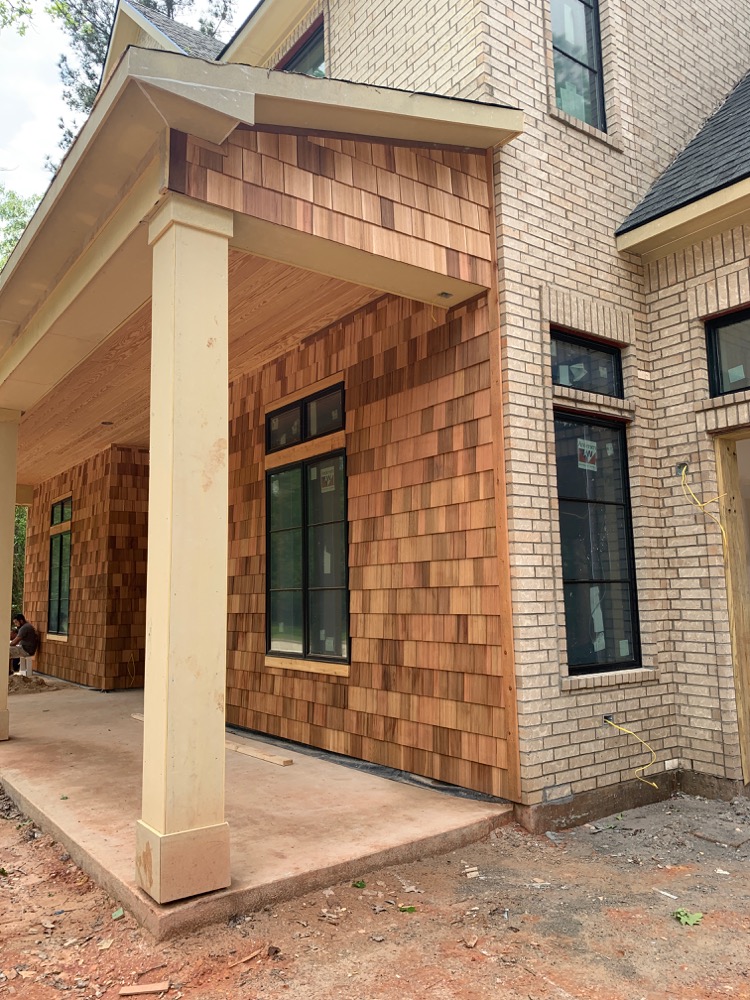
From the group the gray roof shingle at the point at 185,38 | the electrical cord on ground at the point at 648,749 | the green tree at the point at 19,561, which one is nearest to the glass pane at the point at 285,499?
the electrical cord on ground at the point at 648,749

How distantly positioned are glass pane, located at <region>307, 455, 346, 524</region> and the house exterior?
30 mm

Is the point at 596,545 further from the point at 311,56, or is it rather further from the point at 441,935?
the point at 311,56

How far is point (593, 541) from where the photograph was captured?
16.2ft

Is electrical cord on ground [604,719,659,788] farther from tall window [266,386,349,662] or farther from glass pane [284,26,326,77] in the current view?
glass pane [284,26,326,77]

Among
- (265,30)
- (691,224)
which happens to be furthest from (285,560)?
(265,30)

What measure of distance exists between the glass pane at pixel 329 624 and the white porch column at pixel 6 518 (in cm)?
275

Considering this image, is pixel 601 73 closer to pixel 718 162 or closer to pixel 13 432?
pixel 718 162

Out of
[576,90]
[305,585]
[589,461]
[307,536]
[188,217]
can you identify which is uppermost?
[576,90]

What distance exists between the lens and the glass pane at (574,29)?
5.53 metres

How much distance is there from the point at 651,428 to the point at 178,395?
11.5ft

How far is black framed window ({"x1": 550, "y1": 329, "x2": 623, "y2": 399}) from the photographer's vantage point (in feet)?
16.2

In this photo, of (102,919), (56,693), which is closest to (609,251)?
(102,919)

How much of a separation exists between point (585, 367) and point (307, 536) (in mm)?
2682

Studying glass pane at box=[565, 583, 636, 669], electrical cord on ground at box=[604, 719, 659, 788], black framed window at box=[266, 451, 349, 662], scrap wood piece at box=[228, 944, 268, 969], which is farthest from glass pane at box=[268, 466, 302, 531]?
scrap wood piece at box=[228, 944, 268, 969]
